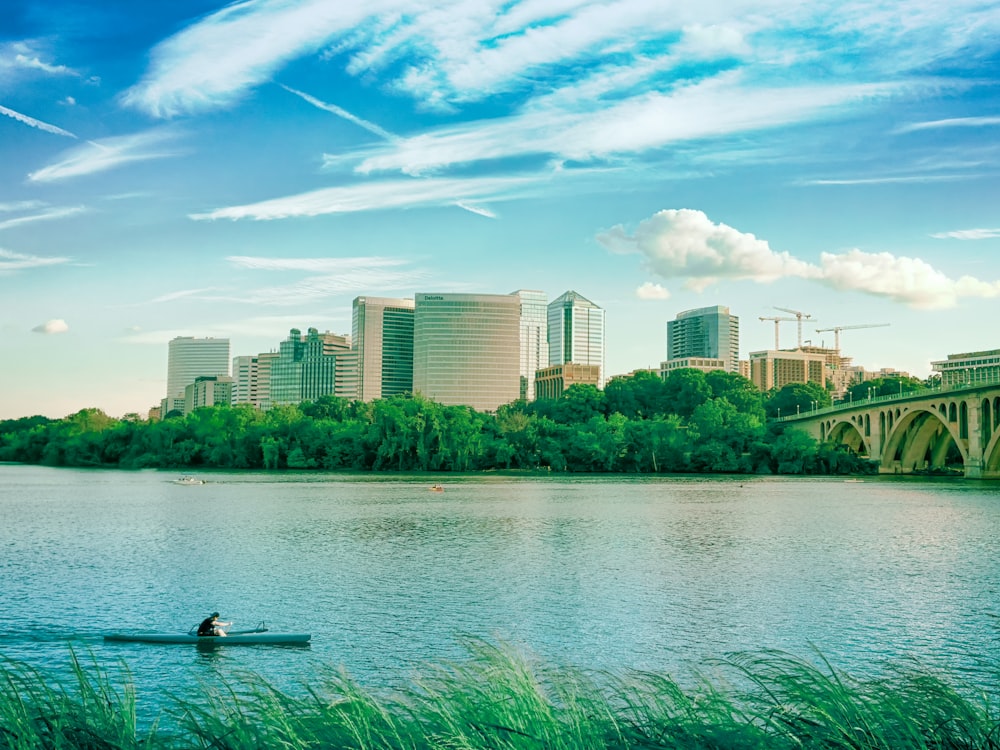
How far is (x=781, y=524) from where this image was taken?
162 ft

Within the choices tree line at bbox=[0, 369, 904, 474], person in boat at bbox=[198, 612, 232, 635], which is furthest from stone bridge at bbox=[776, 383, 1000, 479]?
person in boat at bbox=[198, 612, 232, 635]

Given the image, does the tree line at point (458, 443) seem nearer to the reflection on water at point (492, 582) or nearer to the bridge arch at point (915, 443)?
the bridge arch at point (915, 443)

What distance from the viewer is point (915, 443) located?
364 ft

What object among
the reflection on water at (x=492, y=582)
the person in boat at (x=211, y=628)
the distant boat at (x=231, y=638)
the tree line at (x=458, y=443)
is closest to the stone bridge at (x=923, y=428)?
the tree line at (x=458, y=443)

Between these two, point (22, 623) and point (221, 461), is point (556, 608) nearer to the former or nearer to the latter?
point (22, 623)

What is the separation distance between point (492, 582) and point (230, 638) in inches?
406

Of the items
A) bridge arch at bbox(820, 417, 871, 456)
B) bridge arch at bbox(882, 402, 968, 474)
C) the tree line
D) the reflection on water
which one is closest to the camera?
the reflection on water

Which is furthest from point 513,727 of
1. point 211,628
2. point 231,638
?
point 211,628

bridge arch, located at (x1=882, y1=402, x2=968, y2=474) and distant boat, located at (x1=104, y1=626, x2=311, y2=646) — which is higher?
bridge arch, located at (x1=882, y1=402, x2=968, y2=474)

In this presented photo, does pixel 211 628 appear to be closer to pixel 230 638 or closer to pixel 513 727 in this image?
pixel 230 638

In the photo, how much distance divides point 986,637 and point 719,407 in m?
104

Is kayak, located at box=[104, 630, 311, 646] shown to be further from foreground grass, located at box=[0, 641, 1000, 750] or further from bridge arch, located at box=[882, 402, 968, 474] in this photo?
bridge arch, located at box=[882, 402, 968, 474]

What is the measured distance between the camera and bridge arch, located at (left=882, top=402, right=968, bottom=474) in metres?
107

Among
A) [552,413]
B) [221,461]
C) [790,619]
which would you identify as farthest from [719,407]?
[790,619]
